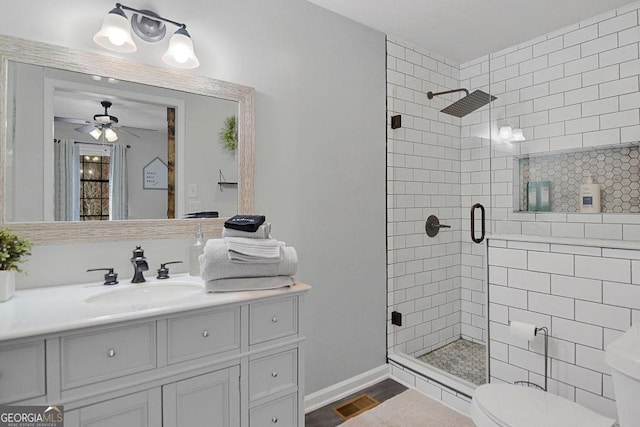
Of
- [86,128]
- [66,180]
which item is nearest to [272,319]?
[66,180]

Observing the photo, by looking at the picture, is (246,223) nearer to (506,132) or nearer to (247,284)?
(247,284)

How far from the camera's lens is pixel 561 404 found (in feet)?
4.81

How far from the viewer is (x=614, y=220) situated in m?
1.79

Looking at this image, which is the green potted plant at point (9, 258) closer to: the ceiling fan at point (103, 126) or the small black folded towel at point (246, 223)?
the ceiling fan at point (103, 126)

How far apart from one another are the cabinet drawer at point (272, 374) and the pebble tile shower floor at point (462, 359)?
53.6 inches

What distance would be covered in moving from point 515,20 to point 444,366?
2.38 metres

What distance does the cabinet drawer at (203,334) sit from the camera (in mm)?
1149

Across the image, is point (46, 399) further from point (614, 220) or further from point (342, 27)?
point (614, 220)

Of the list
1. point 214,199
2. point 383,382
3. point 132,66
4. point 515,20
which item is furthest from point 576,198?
point 132,66

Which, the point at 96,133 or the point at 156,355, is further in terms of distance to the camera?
the point at 96,133

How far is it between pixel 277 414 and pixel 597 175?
2.08 meters

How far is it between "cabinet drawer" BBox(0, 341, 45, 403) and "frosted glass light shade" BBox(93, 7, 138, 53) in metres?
1.16

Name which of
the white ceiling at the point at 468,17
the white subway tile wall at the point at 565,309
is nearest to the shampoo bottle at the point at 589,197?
the white subway tile wall at the point at 565,309

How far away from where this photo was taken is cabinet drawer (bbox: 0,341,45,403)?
2.97 feet
